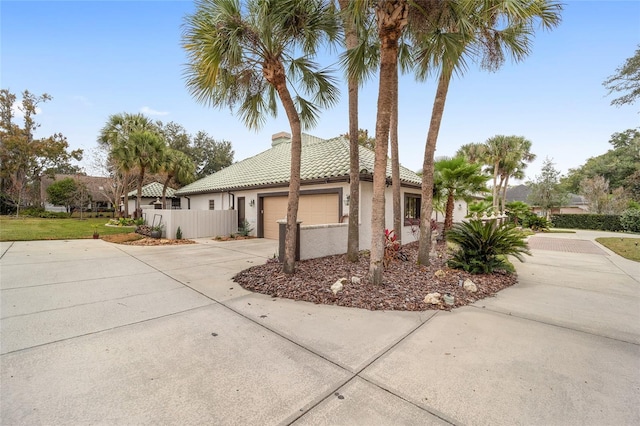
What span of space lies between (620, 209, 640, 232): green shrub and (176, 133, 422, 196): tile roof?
58.5 feet

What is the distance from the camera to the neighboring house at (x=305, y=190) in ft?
31.0

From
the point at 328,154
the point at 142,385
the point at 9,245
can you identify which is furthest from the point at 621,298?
the point at 9,245

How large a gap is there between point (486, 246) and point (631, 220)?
2276cm

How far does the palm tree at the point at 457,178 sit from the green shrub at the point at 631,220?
17.3 metres

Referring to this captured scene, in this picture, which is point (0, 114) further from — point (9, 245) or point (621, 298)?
point (621, 298)

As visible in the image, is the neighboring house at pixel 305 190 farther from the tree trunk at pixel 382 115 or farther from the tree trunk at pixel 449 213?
the tree trunk at pixel 382 115

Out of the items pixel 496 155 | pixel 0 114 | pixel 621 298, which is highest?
pixel 0 114

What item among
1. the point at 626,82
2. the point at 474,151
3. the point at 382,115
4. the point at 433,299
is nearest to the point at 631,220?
the point at 474,151

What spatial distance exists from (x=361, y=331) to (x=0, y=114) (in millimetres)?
42612

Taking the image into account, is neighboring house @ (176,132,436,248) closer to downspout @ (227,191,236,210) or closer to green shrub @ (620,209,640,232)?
downspout @ (227,191,236,210)

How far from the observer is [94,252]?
28.7ft

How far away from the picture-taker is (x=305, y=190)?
1067 centimetres

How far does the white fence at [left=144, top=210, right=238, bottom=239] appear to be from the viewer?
12703 mm

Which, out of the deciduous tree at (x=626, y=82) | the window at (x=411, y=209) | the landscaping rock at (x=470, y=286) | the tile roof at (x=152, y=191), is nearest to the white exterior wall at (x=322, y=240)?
the landscaping rock at (x=470, y=286)
